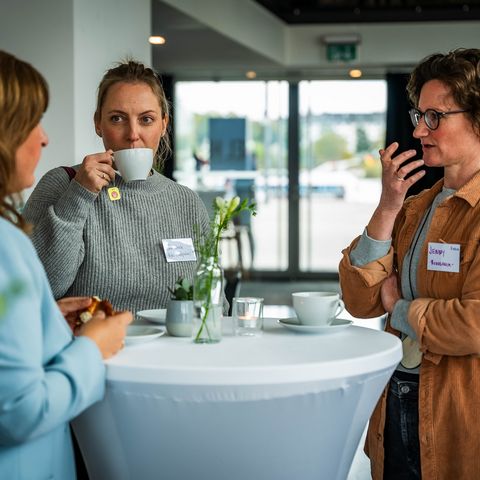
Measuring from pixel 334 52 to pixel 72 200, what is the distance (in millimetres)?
8458

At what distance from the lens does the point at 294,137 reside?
11828mm

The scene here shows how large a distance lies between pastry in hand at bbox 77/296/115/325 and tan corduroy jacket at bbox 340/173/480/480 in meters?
0.78

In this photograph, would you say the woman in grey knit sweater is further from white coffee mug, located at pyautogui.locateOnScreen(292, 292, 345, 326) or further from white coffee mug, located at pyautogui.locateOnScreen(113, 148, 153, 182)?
white coffee mug, located at pyautogui.locateOnScreen(292, 292, 345, 326)

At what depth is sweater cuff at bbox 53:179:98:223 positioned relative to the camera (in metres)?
2.52

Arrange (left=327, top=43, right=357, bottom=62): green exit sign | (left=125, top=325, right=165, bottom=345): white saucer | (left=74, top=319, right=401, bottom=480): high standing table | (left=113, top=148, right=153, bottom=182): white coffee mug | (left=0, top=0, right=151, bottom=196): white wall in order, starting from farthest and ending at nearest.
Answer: (left=327, top=43, right=357, bottom=62): green exit sign
(left=0, top=0, right=151, bottom=196): white wall
(left=113, top=148, right=153, bottom=182): white coffee mug
(left=125, top=325, right=165, bottom=345): white saucer
(left=74, top=319, right=401, bottom=480): high standing table

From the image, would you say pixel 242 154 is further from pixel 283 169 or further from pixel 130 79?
pixel 130 79

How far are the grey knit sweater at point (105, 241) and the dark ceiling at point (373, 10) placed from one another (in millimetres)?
7769

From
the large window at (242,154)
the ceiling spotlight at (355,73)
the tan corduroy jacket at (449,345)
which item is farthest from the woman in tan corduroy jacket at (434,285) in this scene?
the large window at (242,154)

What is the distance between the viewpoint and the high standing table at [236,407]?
1.86 meters

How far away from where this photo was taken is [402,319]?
2367mm

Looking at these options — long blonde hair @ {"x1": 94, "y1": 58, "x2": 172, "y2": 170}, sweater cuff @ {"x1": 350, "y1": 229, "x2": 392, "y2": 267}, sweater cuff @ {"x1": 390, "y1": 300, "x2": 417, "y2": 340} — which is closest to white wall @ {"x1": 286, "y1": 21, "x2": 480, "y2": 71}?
long blonde hair @ {"x1": 94, "y1": 58, "x2": 172, "y2": 170}

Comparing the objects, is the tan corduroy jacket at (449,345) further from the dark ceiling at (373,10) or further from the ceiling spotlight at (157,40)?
the dark ceiling at (373,10)

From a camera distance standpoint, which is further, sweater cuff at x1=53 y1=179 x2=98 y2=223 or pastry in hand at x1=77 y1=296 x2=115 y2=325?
sweater cuff at x1=53 y1=179 x2=98 y2=223

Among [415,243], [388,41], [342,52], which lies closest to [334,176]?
[342,52]
